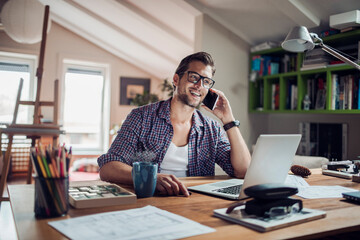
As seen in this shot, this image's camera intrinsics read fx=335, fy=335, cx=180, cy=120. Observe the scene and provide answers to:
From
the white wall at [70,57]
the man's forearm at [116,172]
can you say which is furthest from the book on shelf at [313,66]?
the white wall at [70,57]

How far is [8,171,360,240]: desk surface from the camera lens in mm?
735

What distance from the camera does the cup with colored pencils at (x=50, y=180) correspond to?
0.79 m

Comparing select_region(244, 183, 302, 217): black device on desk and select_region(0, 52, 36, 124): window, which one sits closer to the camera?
select_region(244, 183, 302, 217): black device on desk

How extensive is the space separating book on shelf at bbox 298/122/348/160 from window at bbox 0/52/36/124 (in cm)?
477

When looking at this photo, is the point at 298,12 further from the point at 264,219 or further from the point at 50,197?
the point at 50,197

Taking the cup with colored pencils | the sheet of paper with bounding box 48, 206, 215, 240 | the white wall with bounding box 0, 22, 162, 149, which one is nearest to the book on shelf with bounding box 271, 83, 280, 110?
the sheet of paper with bounding box 48, 206, 215, 240

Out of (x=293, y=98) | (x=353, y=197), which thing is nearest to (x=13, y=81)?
(x=293, y=98)

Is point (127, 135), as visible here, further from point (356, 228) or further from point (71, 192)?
point (356, 228)

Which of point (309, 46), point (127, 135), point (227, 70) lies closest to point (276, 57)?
point (227, 70)

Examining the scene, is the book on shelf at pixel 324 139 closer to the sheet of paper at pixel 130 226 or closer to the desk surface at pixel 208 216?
the desk surface at pixel 208 216

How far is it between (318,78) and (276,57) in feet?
2.19

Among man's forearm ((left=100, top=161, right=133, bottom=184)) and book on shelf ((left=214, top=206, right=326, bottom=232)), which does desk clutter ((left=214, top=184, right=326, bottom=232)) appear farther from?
man's forearm ((left=100, top=161, right=133, bottom=184))

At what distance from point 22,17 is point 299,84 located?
10.0 ft

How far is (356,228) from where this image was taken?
2.78 ft
